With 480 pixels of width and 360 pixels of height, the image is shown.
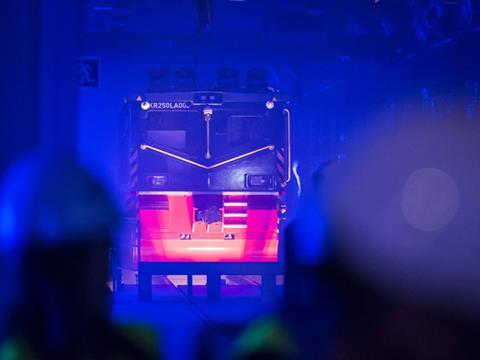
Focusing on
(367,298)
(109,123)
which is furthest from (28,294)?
(109,123)

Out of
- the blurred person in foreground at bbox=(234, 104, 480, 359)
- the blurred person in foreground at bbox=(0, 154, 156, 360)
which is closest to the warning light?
the blurred person in foreground at bbox=(234, 104, 480, 359)

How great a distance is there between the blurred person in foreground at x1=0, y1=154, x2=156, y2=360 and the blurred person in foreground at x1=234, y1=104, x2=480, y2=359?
1.96 feet

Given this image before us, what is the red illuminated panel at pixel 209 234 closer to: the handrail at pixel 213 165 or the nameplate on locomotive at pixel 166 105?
the handrail at pixel 213 165

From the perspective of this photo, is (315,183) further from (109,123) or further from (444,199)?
(109,123)

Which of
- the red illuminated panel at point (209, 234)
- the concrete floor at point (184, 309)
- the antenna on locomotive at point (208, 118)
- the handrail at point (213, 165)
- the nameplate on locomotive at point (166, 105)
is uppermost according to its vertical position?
the nameplate on locomotive at point (166, 105)

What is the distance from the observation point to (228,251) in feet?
39.7

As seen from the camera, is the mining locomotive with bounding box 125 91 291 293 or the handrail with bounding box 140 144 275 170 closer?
the mining locomotive with bounding box 125 91 291 293

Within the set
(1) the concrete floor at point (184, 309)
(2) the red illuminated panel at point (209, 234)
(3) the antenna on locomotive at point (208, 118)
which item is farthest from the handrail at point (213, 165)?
(1) the concrete floor at point (184, 309)

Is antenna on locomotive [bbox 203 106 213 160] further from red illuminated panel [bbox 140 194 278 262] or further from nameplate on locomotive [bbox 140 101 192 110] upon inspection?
red illuminated panel [bbox 140 194 278 262]

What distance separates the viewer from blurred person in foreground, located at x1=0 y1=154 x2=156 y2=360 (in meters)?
1.76

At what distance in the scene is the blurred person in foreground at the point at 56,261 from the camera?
176 centimetres

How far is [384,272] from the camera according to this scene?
3010 millimetres

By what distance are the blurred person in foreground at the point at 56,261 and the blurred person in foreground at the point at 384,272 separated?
60cm

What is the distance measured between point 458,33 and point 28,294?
10152mm
